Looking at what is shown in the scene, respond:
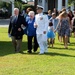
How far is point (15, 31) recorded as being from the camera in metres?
14.6

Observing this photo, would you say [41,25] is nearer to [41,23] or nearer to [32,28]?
[41,23]

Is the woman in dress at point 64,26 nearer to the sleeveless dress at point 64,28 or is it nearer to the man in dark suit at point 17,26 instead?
the sleeveless dress at point 64,28

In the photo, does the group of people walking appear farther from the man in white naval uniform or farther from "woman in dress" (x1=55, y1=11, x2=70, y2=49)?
"woman in dress" (x1=55, y1=11, x2=70, y2=49)

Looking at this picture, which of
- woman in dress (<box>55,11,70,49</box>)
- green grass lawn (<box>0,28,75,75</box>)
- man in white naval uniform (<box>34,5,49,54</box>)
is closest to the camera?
green grass lawn (<box>0,28,75,75</box>)

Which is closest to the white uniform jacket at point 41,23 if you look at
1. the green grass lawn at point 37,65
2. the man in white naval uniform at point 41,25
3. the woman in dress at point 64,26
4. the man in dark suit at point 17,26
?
the man in white naval uniform at point 41,25

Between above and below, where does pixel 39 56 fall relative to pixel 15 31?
below

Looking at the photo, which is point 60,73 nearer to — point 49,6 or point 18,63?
point 18,63

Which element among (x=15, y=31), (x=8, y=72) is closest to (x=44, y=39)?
(x=15, y=31)

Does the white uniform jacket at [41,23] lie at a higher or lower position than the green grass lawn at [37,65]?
higher

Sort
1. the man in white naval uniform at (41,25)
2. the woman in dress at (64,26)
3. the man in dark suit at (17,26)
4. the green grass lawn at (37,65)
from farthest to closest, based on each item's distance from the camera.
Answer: the woman in dress at (64,26) → the man in dark suit at (17,26) → the man in white naval uniform at (41,25) → the green grass lawn at (37,65)

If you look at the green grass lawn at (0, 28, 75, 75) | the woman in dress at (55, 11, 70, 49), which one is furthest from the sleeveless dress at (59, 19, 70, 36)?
the green grass lawn at (0, 28, 75, 75)

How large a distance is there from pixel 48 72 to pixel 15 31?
4.78m

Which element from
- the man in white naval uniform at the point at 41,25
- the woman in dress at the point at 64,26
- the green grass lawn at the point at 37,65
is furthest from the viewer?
the woman in dress at the point at 64,26

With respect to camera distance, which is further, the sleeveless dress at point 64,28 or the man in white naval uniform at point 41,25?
the sleeveless dress at point 64,28
